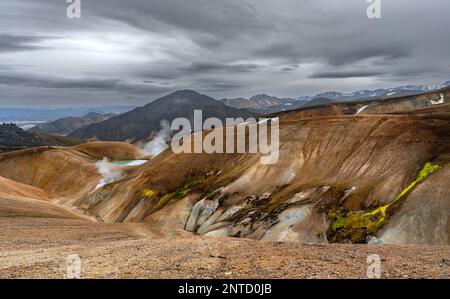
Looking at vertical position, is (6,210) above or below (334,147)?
below

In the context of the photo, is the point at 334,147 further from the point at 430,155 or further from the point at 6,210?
the point at 6,210

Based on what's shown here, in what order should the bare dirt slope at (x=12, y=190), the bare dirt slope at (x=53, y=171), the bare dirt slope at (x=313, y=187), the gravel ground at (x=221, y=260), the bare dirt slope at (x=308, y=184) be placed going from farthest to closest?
the bare dirt slope at (x=53, y=171) → the bare dirt slope at (x=12, y=190) → the bare dirt slope at (x=308, y=184) → the bare dirt slope at (x=313, y=187) → the gravel ground at (x=221, y=260)

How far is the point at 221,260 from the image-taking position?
18281mm

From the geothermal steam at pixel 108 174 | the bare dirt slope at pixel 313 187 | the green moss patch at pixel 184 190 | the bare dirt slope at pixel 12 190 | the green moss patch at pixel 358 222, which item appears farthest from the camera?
the geothermal steam at pixel 108 174

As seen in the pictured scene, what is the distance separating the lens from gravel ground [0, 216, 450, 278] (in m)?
15.9

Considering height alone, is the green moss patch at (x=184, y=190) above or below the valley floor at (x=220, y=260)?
below

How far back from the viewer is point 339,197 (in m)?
51.4

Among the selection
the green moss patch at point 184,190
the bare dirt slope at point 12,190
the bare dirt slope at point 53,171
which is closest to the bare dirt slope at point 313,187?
the green moss patch at point 184,190

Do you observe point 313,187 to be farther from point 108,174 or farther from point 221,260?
point 108,174

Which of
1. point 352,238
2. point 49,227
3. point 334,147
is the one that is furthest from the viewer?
point 334,147

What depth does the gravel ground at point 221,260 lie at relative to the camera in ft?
52.2

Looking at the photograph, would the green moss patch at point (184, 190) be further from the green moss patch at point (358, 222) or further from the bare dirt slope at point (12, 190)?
the green moss patch at point (358, 222)
